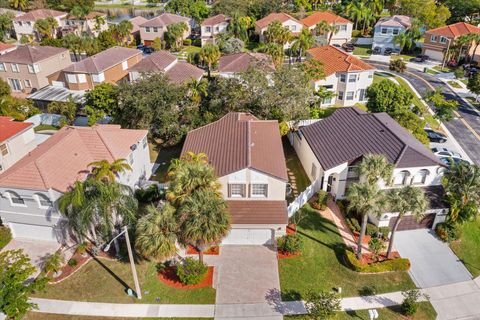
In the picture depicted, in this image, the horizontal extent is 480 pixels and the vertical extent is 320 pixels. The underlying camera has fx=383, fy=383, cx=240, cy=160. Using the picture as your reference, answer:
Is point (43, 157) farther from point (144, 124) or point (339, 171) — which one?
point (339, 171)

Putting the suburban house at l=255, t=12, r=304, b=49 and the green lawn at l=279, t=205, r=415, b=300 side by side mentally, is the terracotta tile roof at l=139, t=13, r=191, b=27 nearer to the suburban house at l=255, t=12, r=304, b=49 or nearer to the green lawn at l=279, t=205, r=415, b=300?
the suburban house at l=255, t=12, r=304, b=49

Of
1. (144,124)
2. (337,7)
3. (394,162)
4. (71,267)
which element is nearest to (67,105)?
(144,124)

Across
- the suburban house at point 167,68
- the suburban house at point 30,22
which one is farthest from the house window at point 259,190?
the suburban house at point 30,22

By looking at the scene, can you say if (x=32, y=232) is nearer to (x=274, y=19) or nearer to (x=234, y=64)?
(x=234, y=64)

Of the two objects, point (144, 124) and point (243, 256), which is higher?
point (144, 124)

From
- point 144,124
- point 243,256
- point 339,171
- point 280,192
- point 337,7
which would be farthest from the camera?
point 337,7

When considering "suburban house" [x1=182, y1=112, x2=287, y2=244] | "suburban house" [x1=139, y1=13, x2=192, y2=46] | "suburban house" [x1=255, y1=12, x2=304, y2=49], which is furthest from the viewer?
"suburban house" [x1=139, y1=13, x2=192, y2=46]

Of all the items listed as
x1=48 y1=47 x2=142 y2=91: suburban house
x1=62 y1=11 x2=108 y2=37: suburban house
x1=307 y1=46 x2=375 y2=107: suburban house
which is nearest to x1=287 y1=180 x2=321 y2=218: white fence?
x1=307 y1=46 x2=375 y2=107: suburban house
